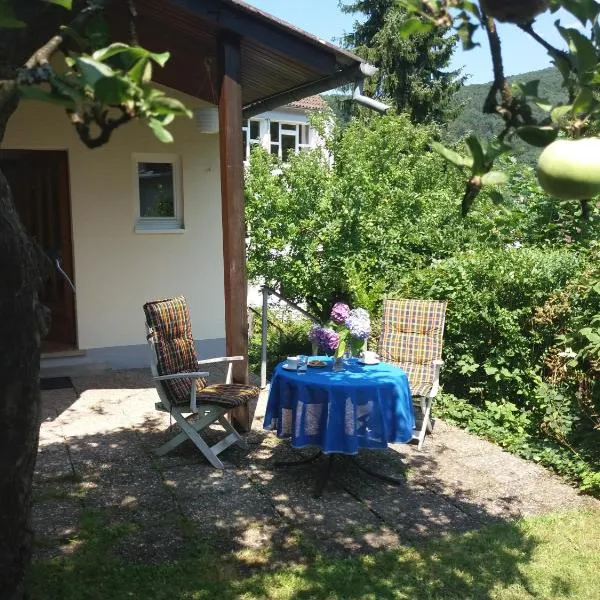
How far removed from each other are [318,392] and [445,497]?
125cm

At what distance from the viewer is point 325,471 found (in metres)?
5.29

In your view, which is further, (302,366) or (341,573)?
(302,366)

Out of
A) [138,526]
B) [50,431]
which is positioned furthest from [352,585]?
[50,431]

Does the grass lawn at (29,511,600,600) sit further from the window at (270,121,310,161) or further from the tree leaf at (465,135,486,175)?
the window at (270,121,310,161)

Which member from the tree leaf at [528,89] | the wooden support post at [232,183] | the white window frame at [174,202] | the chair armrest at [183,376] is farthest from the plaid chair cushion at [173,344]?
the tree leaf at [528,89]

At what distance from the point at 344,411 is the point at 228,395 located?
1.14 m

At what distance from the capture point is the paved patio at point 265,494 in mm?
4391

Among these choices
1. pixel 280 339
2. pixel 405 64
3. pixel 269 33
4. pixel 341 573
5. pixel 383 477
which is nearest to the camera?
pixel 341 573

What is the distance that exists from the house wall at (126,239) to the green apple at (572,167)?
326 inches

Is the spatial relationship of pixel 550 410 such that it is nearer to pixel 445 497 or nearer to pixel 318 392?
pixel 445 497

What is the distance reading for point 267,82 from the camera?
8023 millimetres

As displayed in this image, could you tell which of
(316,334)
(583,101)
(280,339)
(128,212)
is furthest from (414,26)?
(280,339)

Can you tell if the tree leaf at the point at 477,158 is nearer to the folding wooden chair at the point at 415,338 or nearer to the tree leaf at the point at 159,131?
the tree leaf at the point at 159,131

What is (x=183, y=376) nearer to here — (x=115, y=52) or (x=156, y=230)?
(x=156, y=230)
